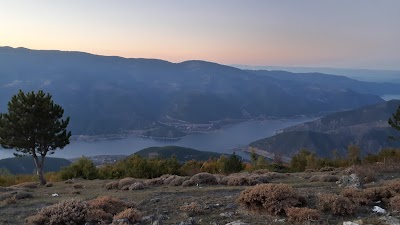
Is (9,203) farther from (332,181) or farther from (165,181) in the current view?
(332,181)

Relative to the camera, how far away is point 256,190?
11.4 m

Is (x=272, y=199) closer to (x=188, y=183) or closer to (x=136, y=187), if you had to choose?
(x=188, y=183)

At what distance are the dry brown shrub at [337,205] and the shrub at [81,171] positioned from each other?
36.8m

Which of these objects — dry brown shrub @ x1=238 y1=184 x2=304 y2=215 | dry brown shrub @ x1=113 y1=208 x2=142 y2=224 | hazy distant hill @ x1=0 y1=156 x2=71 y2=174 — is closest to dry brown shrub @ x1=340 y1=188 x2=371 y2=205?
dry brown shrub @ x1=238 y1=184 x2=304 y2=215

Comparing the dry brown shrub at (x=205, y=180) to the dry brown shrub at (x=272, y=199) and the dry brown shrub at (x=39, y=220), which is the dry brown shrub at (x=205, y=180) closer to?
the dry brown shrub at (x=272, y=199)

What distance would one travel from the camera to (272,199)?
10.9m

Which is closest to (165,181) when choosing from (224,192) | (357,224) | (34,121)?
(224,192)

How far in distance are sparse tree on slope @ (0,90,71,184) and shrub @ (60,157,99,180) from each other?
11.8 metres

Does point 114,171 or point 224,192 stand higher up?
point 224,192

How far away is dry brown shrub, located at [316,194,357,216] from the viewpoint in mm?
10266

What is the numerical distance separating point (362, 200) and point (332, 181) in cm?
974

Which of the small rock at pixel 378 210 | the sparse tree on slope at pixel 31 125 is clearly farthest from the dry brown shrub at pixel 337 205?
the sparse tree on slope at pixel 31 125

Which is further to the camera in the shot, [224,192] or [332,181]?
[332,181]

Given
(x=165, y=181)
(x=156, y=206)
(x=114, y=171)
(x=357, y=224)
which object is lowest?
(x=114, y=171)
